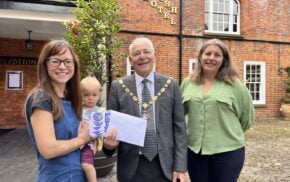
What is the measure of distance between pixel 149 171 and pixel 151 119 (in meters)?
0.39

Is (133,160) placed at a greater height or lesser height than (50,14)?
lesser

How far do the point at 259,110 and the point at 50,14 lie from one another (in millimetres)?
9783

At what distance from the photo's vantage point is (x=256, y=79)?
1399 centimetres

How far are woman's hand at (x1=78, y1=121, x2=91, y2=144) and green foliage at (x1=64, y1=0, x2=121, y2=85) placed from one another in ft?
13.4

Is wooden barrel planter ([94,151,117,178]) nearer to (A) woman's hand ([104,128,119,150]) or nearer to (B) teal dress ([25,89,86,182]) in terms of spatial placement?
(A) woman's hand ([104,128,119,150])

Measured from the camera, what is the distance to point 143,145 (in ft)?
7.67

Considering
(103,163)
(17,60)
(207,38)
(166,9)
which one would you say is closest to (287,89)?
(207,38)

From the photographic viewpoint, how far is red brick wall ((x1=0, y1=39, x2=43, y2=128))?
1123 cm

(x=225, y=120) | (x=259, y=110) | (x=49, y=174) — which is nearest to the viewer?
(x=49, y=174)

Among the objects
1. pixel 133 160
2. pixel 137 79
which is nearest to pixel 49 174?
pixel 133 160

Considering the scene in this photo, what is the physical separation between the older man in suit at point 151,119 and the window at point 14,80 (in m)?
9.81

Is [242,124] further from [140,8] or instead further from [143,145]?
[140,8]

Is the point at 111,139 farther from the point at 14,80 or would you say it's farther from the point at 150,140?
the point at 14,80

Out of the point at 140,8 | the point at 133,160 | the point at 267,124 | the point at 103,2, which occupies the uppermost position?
the point at 140,8
